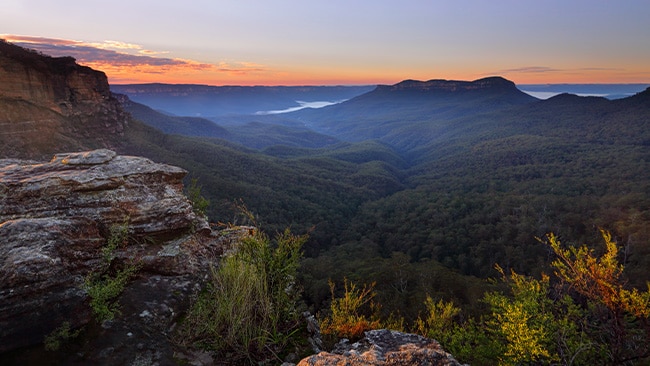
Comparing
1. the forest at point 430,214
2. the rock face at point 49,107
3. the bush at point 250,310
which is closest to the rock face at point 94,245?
the bush at point 250,310

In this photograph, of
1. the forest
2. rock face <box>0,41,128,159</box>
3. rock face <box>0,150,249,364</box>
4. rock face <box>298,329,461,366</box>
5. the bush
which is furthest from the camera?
rock face <box>0,41,128,159</box>

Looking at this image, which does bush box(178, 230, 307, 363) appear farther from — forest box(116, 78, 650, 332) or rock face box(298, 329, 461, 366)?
forest box(116, 78, 650, 332)

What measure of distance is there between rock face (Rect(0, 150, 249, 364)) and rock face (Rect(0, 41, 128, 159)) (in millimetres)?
48467

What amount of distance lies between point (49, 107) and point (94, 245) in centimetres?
7283

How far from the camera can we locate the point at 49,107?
5912 cm

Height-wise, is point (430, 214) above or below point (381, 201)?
above

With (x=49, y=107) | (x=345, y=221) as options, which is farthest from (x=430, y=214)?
(x=49, y=107)

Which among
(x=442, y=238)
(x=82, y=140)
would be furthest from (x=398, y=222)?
(x=82, y=140)

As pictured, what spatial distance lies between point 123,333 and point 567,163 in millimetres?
161722

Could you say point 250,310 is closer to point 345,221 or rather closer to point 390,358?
point 390,358

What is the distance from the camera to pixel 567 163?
12912cm

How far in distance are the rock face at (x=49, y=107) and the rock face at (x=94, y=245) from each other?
4847 centimetres

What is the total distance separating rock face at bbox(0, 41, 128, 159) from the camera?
47.7 metres

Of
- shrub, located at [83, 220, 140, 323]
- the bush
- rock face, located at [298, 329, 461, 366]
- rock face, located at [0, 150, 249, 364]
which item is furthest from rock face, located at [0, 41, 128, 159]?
rock face, located at [298, 329, 461, 366]
